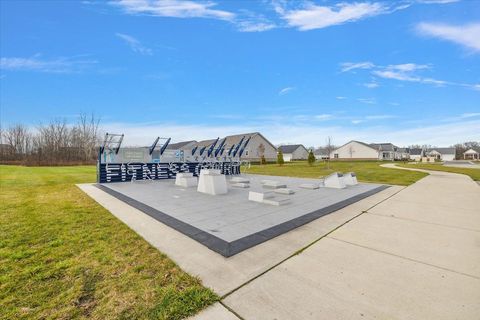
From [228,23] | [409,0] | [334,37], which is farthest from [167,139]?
[409,0]

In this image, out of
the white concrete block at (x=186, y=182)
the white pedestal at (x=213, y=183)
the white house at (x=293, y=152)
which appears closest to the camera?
the white pedestal at (x=213, y=183)

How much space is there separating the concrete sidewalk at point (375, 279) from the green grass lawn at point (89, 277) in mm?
722

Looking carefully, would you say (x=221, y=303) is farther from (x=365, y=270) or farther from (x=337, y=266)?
(x=365, y=270)

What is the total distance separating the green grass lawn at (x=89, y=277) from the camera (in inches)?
86.8

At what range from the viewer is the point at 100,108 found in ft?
156

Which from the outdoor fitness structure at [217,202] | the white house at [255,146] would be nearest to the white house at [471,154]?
the white house at [255,146]

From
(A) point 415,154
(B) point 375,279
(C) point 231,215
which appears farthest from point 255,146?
(A) point 415,154

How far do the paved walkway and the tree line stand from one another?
48.4 meters

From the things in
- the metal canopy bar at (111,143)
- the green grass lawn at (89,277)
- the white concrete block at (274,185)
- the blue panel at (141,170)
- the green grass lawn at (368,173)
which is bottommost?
the green grass lawn at (89,277)

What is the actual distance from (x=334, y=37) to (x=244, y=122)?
101 ft

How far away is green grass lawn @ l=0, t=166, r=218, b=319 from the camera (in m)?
2.21

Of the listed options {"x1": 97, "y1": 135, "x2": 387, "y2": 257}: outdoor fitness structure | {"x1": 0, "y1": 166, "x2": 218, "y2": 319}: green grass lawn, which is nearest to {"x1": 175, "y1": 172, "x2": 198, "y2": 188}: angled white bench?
{"x1": 97, "y1": 135, "x2": 387, "y2": 257}: outdoor fitness structure

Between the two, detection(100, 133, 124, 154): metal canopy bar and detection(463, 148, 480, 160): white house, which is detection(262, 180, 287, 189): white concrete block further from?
detection(463, 148, 480, 160): white house

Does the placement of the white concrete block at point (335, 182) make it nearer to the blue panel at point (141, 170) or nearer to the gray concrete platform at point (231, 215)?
the gray concrete platform at point (231, 215)
